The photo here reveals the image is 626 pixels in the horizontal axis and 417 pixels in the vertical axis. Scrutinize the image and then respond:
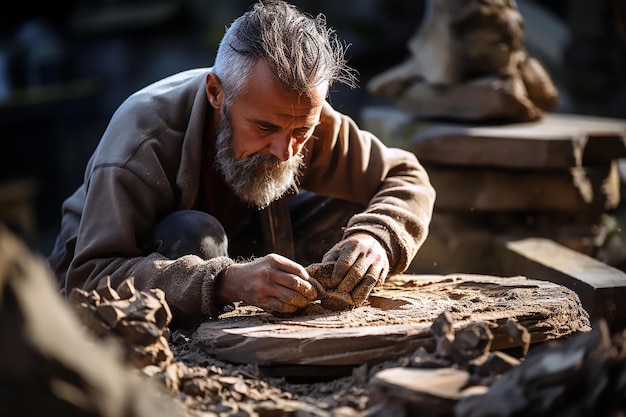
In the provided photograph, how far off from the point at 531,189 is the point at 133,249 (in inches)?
118

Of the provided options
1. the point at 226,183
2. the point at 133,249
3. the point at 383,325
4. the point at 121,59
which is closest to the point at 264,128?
the point at 226,183

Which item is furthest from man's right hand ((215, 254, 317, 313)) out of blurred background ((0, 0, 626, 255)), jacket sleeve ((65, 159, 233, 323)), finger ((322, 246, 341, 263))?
blurred background ((0, 0, 626, 255))

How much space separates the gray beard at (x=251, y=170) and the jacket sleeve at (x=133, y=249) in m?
0.24

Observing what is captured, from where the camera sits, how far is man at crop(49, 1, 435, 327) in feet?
9.03

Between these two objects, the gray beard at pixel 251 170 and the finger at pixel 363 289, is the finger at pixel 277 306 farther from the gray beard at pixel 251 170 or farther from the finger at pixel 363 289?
the gray beard at pixel 251 170

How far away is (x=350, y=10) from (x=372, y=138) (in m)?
7.33

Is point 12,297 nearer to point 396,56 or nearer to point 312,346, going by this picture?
point 312,346

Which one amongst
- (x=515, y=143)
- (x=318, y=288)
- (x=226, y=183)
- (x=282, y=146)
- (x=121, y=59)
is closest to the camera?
(x=318, y=288)

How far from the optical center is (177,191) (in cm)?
315

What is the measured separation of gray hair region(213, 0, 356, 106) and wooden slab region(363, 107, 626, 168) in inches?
81.9

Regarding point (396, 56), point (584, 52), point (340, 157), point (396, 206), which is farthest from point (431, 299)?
point (396, 56)

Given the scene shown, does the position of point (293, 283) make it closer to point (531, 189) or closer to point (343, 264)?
point (343, 264)

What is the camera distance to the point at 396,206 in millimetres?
3332

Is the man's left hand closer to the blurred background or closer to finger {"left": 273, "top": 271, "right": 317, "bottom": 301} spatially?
finger {"left": 273, "top": 271, "right": 317, "bottom": 301}
